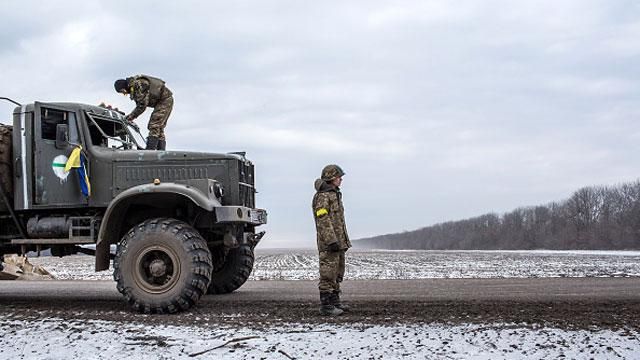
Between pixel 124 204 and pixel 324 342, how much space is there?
4099 mm

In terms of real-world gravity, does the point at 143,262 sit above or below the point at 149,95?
below

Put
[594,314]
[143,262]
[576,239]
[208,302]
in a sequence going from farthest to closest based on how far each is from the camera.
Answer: [576,239], [208,302], [143,262], [594,314]

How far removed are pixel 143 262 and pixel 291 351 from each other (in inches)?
134

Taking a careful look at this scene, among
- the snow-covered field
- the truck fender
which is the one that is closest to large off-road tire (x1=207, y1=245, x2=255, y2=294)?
the truck fender

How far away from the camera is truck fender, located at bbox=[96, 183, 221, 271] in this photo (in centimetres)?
884

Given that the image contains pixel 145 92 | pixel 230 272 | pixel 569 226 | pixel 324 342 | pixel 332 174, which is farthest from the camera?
pixel 569 226

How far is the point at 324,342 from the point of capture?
6453mm

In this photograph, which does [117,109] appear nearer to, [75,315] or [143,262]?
[143,262]

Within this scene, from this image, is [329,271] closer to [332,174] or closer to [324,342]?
[332,174]

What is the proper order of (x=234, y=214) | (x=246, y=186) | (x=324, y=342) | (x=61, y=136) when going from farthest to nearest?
(x=246, y=186)
(x=61, y=136)
(x=234, y=214)
(x=324, y=342)

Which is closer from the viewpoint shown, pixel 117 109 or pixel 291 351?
pixel 291 351

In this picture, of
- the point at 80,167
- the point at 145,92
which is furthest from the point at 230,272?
the point at 145,92

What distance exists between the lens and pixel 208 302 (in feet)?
32.0

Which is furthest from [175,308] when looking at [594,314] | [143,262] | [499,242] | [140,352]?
[499,242]
